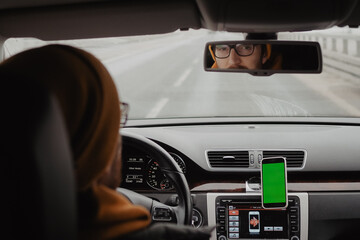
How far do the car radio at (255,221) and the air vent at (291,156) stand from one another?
14.5 inches

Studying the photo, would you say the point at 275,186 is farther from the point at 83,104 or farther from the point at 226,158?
the point at 83,104

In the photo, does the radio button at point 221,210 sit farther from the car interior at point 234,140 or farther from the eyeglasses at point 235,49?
the eyeglasses at point 235,49

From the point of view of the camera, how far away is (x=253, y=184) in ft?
14.5

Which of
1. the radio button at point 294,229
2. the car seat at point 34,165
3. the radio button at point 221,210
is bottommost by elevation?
the radio button at point 294,229

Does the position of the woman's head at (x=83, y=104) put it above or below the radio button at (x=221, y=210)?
above

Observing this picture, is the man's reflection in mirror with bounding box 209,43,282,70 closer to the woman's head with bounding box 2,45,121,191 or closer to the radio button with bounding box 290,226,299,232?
the radio button with bounding box 290,226,299,232

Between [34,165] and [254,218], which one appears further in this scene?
[254,218]

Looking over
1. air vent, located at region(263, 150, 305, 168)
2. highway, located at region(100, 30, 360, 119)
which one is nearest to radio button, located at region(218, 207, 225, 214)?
air vent, located at region(263, 150, 305, 168)

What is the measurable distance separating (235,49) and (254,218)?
4.45 ft

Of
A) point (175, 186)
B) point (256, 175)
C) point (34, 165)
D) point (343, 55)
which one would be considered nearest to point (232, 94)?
point (256, 175)

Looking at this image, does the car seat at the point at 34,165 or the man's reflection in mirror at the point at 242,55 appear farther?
the man's reflection in mirror at the point at 242,55

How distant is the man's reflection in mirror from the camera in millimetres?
3506

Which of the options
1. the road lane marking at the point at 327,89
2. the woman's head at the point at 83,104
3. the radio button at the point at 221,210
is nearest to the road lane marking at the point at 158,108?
the road lane marking at the point at 327,89

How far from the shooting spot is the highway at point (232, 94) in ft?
26.5
